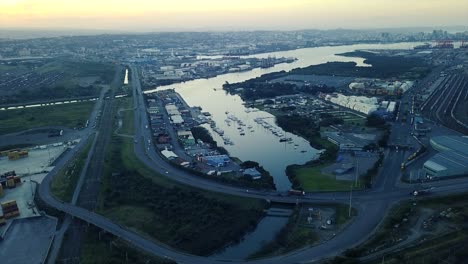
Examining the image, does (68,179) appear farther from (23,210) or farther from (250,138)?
(250,138)

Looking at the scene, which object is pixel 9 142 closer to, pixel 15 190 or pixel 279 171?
pixel 15 190

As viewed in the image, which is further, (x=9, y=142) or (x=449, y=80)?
(x=449, y=80)

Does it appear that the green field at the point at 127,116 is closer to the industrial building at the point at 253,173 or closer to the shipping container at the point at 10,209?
the industrial building at the point at 253,173

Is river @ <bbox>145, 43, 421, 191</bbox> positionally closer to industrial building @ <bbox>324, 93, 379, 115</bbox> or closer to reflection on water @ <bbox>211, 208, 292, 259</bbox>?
reflection on water @ <bbox>211, 208, 292, 259</bbox>

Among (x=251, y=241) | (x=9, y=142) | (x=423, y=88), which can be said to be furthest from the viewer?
(x=423, y=88)

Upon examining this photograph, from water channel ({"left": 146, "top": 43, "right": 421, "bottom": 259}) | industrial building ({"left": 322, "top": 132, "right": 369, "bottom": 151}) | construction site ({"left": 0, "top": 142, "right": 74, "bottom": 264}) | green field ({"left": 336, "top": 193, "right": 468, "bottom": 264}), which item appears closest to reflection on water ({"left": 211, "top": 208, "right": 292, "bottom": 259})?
water channel ({"left": 146, "top": 43, "right": 421, "bottom": 259})

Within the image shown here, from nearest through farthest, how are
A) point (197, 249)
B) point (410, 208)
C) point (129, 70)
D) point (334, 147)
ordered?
point (197, 249) < point (410, 208) < point (334, 147) < point (129, 70)

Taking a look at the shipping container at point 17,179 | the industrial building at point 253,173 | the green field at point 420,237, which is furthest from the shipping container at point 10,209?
the green field at point 420,237

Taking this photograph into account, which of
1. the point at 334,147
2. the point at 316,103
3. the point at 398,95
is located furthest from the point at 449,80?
the point at 334,147
